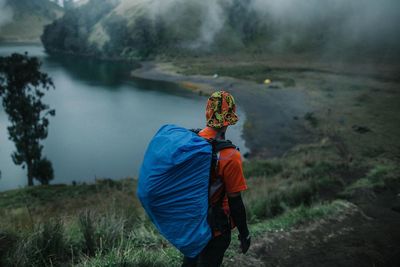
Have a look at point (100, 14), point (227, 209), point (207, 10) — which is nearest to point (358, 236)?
point (227, 209)

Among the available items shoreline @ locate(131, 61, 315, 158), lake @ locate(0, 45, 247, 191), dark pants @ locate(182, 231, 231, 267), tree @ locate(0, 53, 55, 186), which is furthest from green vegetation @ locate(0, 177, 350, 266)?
shoreline @ locate(131, 61, 315, 158)

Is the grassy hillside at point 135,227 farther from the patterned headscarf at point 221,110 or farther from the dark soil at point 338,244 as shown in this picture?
the patterned headscarf at point 221,110

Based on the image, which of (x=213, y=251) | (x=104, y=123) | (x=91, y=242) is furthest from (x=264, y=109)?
(x=213, y=251)

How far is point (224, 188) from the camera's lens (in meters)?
3.12

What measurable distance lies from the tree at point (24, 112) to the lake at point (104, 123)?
4.71 feet

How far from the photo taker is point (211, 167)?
3.04 meters

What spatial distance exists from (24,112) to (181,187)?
28.2m

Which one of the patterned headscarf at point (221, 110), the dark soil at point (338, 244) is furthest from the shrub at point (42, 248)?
the patterned headscarf at point (221, 110)

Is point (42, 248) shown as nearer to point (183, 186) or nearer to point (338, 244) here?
point (183, 186)

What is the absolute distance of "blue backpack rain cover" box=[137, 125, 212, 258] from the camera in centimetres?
293

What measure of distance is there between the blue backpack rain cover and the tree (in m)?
25.7

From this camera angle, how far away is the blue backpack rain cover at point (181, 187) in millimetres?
2928

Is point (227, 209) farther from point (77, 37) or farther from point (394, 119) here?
point (77, 37)

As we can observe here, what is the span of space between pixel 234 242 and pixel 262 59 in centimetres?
8556
